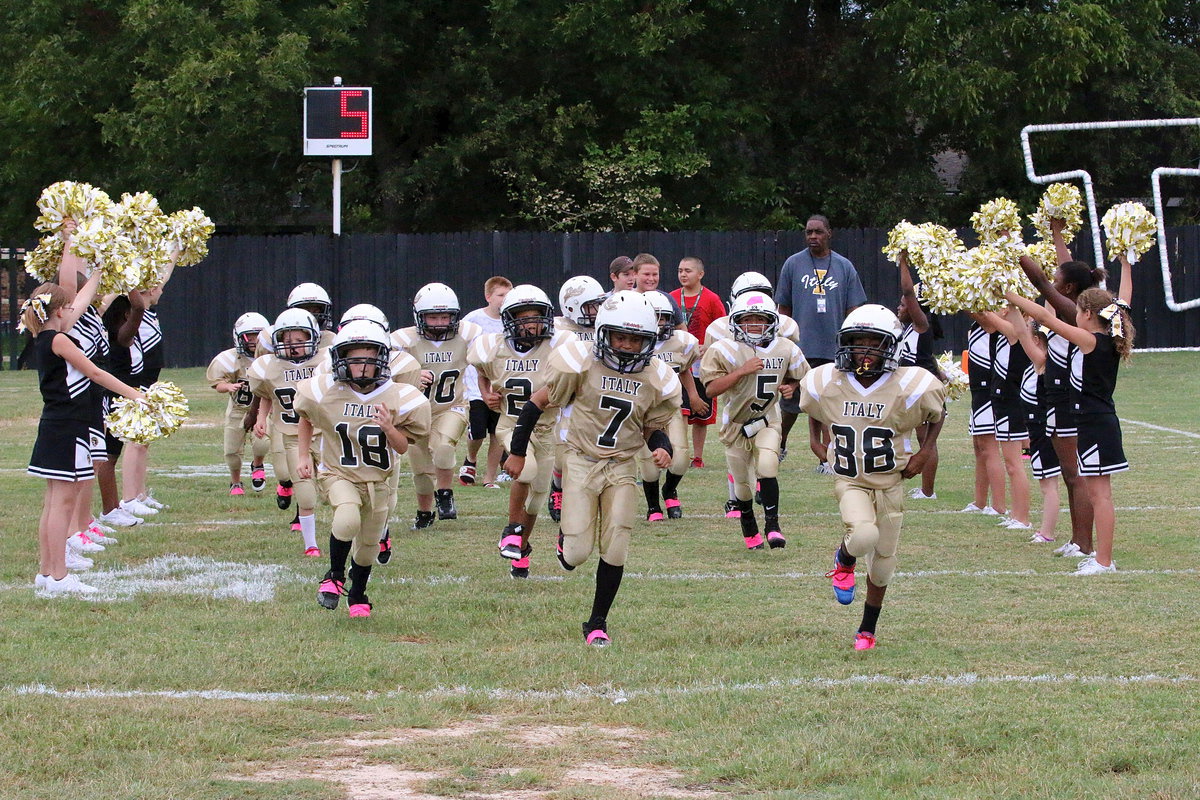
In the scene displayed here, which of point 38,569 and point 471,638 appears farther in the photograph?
point 38,569

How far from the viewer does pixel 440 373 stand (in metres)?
10.8

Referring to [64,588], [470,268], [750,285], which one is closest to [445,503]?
[750,285]

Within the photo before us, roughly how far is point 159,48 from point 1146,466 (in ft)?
65.2

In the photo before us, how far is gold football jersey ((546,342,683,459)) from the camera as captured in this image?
7461 mm

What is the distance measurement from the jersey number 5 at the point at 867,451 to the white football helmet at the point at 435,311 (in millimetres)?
4232

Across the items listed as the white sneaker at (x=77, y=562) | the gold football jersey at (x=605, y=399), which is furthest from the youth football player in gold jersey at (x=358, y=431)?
the white sneaker at (x=77, y=562)

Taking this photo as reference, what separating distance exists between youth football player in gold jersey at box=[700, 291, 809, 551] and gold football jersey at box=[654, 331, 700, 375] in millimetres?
478

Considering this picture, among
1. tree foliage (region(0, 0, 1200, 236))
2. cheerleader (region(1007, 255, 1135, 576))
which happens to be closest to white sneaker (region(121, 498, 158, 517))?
cheerleader (region(1007, 255, 1135, 576))

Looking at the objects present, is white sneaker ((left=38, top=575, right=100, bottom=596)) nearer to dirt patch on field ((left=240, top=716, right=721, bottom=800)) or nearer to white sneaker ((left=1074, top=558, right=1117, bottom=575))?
dirt patch on field ((left=240, top=716, right=721, bottom=800))

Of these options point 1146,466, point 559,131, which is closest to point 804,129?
point 559,131

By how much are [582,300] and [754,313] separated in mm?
1331

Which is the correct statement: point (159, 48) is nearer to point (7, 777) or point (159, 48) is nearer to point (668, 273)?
point (668, 273)

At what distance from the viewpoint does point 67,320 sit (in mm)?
8258

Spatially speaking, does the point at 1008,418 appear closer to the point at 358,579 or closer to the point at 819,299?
the point at 819,299
